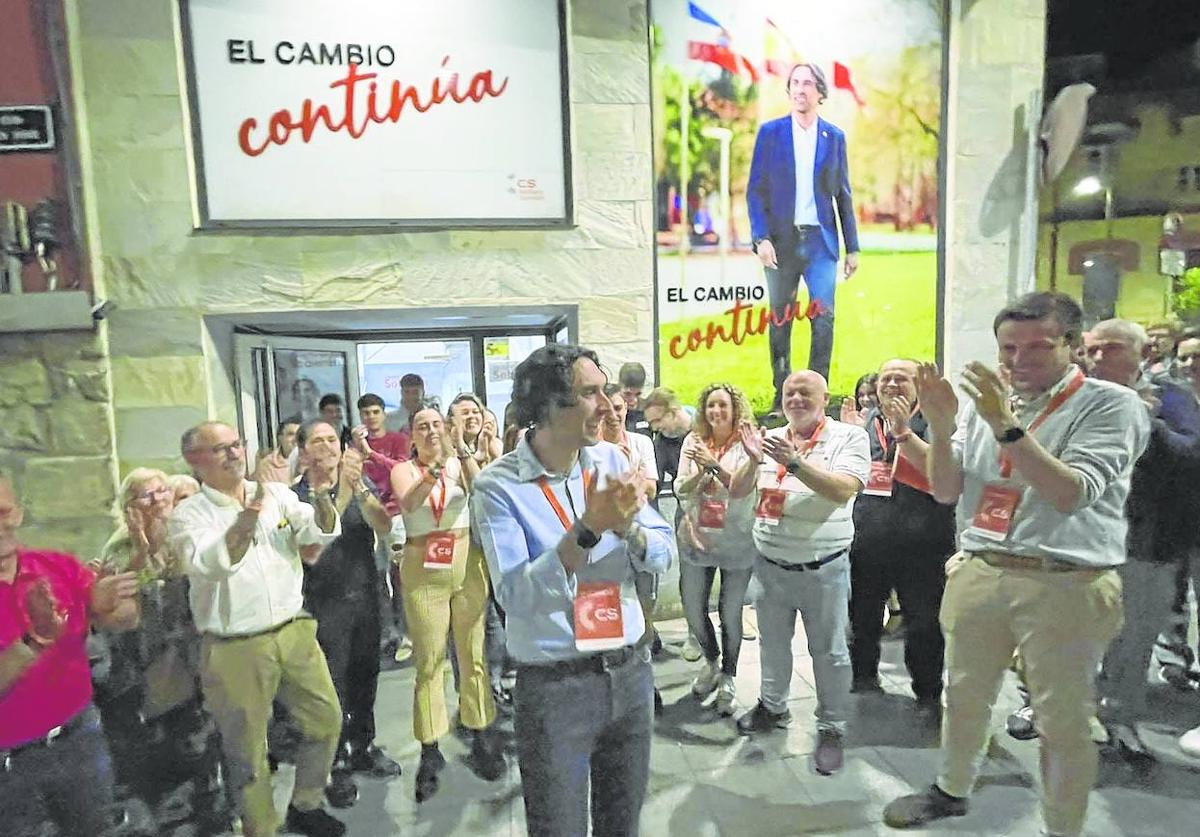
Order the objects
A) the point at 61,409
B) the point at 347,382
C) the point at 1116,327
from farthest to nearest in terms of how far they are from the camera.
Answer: the point at 347,382 → the point at 61,409 → the point at 1116,327

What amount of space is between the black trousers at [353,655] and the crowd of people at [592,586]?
0.01 meters

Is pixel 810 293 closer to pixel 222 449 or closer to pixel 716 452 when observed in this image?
pixel 716 452

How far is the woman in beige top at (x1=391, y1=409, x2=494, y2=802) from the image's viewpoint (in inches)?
118

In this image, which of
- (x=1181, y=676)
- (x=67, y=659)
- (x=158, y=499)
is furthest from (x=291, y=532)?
(x=1181, y=676)

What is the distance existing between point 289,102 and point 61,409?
2.23 meters

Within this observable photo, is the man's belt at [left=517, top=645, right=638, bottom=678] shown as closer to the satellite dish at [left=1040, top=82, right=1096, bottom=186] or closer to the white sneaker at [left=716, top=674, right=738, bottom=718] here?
the white sneaker at [left=716, top=674, right=738, bottom=718]

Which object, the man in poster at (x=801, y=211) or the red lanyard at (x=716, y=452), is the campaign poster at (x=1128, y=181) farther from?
the red lanyard at (x=716, y=452)

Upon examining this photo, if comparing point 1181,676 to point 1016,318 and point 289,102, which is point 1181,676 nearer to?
point 1016,318

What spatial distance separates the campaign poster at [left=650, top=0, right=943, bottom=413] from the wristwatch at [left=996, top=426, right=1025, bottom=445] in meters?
3.15

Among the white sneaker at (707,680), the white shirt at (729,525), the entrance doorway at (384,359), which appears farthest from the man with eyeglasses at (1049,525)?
the entrance doorway at (384,359)

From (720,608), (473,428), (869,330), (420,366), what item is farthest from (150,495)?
Result: (869,330)

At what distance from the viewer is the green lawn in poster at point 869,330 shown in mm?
5309

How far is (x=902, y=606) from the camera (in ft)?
11.5

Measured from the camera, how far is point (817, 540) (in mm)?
3037
